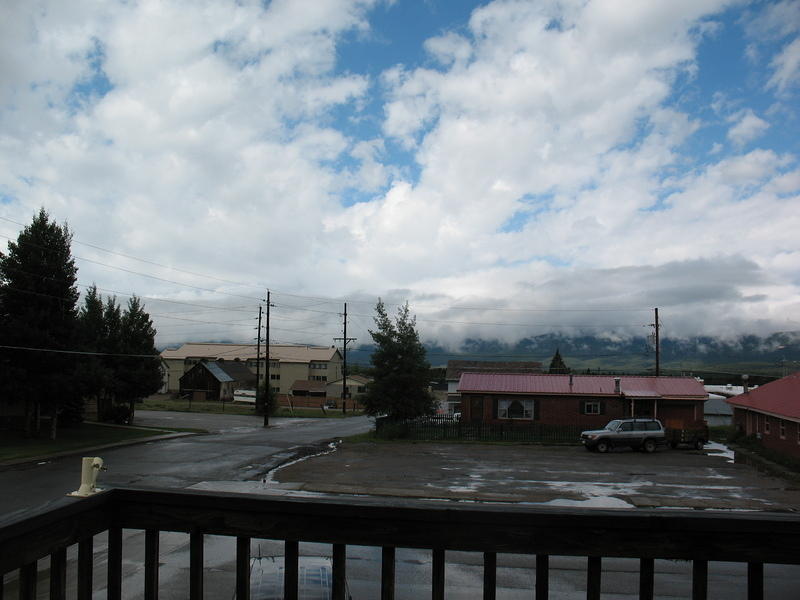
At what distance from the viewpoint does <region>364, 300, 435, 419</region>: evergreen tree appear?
37.1m

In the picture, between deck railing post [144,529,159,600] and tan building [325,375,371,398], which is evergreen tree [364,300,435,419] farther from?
tan building [325,375,371,398]

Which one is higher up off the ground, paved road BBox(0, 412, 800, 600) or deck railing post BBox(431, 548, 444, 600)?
deck railing post BBox(431, 548, 444, 600)

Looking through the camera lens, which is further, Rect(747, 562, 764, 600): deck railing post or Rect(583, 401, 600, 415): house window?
Rect(583, 401, 600, 415): house window

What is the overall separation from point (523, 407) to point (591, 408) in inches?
177

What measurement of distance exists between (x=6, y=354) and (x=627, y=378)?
36.8 m

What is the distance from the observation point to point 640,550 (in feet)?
8.54

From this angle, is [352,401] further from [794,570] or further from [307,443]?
[794,570]

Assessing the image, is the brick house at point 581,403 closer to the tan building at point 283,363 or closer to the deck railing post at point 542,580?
the deck railing post at point 542,580

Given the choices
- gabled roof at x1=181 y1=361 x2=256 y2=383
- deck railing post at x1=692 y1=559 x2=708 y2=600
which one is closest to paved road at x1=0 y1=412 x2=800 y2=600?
deck railing post at x1=692 y1=559 x2=708 y2=600

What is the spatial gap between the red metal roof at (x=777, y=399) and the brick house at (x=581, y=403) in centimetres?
299

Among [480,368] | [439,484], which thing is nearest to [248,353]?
[480,368]

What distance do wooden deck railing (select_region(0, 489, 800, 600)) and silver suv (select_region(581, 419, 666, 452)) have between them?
99.6 ft

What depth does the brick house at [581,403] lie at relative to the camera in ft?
130

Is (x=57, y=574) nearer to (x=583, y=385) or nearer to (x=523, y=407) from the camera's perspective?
(x=523, y=407)
